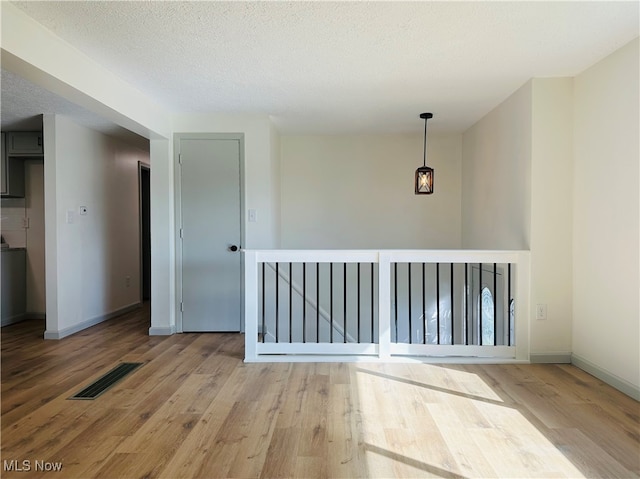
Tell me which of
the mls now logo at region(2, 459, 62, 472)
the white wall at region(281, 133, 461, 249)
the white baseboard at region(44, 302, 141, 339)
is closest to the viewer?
the mls now logo at region(2, 459, 62, 472)

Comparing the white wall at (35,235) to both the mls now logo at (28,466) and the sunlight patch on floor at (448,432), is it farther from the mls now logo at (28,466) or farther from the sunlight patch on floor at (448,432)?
the sunlight patch on floor at (448,432)

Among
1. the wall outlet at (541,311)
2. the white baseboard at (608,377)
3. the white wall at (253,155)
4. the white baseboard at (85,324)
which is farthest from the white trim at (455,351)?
the white baseboard at (85,324)

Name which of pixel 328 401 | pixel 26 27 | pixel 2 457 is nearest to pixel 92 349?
pixel 2 457

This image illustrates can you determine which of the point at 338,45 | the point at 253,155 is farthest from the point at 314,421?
the point at 253,155

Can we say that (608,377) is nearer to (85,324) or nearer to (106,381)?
(106,381)

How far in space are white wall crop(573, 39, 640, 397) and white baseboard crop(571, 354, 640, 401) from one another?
0.6 inches

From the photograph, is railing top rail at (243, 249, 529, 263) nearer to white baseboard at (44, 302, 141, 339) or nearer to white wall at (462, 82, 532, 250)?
white wall at (462, 82, 532, 250)

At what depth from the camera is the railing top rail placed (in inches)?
126

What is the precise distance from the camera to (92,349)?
3609 mm

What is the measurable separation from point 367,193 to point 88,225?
3427mm

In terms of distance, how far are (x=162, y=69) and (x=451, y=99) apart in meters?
2.50

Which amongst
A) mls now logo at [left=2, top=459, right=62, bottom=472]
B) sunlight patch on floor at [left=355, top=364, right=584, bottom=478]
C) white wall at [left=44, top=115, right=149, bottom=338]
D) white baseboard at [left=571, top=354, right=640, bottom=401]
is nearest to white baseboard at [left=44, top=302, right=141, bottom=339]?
white wall at [left=44, top=115, right=149, bottom=338]

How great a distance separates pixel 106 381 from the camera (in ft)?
9.27

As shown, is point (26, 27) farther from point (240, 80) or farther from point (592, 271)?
point (592, 271)
